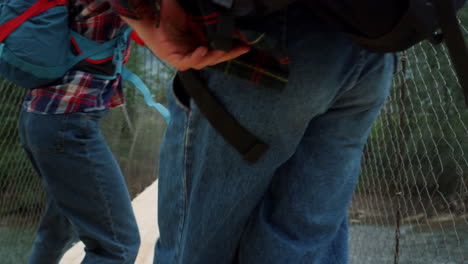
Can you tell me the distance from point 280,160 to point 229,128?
101 mm

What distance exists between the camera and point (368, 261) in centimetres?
249

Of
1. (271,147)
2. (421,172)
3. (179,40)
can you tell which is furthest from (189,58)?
(421,172)

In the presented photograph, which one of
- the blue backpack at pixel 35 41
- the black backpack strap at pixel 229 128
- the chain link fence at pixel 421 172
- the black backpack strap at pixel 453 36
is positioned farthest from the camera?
the chain link fence at pixel 421 172

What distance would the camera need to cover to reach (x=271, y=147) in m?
0.76

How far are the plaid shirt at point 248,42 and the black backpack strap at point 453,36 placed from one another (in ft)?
0.68

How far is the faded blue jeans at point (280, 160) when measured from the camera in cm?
72

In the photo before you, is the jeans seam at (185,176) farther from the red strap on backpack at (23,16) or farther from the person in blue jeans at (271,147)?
the red strap on backpack at (23,16)

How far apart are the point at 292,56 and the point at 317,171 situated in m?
0.24

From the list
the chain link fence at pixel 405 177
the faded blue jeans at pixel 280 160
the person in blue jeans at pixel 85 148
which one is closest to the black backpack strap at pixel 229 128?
the faded blue jeans at pixel 280 160

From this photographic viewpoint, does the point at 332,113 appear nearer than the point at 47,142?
Yes

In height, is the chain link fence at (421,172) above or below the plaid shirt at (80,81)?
below

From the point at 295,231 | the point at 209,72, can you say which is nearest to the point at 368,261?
the point at 295,231

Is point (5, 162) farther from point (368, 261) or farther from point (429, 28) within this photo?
point (429, 28)

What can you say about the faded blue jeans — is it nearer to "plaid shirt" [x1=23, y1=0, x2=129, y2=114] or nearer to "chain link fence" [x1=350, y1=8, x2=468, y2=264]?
"plaid shirt" [x1=23, y1=0, x2=129, y2=114]
